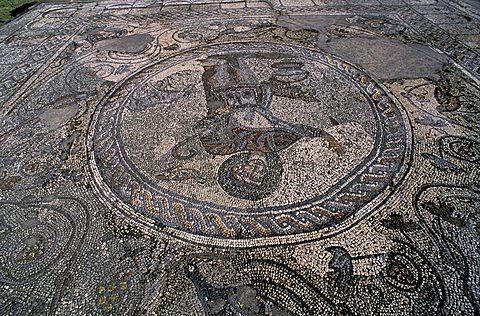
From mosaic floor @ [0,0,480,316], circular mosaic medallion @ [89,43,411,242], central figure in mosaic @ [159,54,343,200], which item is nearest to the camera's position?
mosaic floor @ [0,0,480,316]

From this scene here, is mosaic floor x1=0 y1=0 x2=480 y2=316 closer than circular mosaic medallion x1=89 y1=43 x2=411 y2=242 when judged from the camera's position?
Yes

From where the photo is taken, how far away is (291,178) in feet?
10.4

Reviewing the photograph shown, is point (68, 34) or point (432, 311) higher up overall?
point (68, 34)

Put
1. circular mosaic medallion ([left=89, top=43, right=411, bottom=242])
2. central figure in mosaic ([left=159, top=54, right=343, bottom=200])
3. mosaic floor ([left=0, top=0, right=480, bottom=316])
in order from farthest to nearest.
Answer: central figure in mosaic ([left=159, top=54, right=343, bottom=200]), circular mosaic medallion ([left=89, top=43, right=411, bottom=242]), mosaic floor ([left=0, top=0, right=480, bottom=316])

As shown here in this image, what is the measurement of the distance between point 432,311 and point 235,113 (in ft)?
9.24

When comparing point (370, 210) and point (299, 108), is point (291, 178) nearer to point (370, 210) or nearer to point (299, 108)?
point (370, 210)

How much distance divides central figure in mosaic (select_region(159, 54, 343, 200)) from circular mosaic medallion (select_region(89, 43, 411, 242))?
0.01 meters

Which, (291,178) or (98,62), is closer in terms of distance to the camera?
(291,178)

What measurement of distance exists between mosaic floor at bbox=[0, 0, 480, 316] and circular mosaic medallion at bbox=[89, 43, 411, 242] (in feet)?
0.07

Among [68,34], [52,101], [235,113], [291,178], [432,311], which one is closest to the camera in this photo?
[432,311]

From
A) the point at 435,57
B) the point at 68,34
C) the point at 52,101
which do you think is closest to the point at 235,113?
the point at 52,101

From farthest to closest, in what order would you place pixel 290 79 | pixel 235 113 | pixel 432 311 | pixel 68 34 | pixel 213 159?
pixel 68 34 → pixel 290 79 → pixel 235 113 → pixel 213 159 → pixel 432 311

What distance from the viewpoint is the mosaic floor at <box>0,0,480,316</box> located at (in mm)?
2322

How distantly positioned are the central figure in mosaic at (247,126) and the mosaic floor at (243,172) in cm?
2
